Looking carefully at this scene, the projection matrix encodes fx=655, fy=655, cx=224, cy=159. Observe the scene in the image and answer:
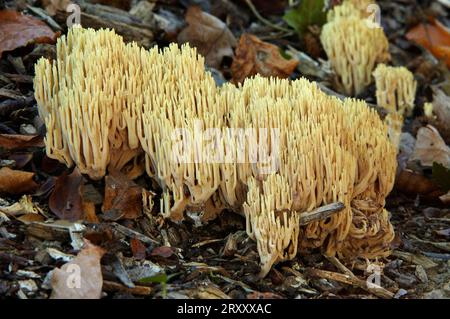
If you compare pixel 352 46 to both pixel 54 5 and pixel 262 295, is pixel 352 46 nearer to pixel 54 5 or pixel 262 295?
pixel 54 5

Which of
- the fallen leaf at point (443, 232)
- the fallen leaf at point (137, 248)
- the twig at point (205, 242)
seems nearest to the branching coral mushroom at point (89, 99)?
the fallen leaf at point (137, 248)

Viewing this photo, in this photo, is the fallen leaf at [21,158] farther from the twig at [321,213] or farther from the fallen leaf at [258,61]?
the fallen leaf at [258,61]

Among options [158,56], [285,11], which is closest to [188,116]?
[158,56]

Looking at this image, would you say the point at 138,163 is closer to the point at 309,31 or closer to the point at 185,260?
the point at 185,260

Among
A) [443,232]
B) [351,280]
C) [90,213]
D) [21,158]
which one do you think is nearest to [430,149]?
[443,232]

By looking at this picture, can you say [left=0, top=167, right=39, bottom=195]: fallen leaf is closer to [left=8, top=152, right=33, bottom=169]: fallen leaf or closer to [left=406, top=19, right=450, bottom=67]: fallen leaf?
[left=8, top=152, right=33, bottom=169]: fallen leaf

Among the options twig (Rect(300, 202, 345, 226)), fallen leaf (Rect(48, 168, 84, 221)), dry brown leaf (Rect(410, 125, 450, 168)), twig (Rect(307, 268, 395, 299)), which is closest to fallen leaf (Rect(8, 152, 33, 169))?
fallen leaf (Rect(48, 168, 84, 221))
